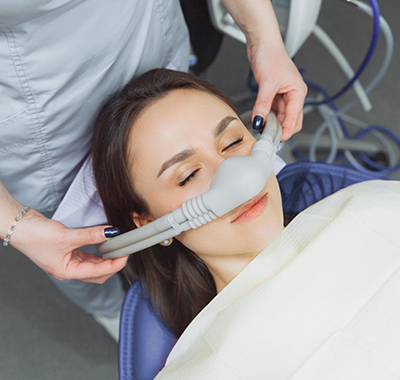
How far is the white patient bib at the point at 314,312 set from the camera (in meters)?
0.85

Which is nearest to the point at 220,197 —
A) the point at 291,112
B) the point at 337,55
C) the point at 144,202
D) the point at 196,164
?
the point at 196,164

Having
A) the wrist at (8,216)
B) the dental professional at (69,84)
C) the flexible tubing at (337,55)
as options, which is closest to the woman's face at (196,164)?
the dental professional at (69,84)

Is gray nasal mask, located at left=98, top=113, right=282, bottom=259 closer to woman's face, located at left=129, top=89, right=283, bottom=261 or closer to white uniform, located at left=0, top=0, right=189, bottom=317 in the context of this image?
woman's face, located at left=129, top=89, right=283, bottom=261

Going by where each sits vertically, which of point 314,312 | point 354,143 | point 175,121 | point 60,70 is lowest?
point 354,143

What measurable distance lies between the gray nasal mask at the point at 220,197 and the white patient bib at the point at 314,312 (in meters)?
0.20

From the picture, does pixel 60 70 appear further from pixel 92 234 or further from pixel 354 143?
pixel 354 143

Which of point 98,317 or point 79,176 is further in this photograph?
point 98,317

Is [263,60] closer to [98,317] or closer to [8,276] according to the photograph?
[98,317]

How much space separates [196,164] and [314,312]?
364mm

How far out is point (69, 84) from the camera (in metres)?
0.96

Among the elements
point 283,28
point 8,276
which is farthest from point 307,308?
point 8,276

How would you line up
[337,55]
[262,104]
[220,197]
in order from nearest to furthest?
1. [220,197]
2. [262,104]
3. [337,55]

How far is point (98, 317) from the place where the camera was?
1583mm

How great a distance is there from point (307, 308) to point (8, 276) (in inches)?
51.7
